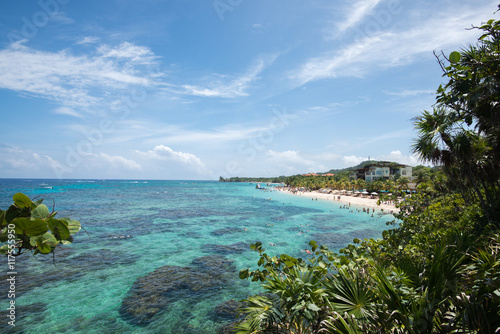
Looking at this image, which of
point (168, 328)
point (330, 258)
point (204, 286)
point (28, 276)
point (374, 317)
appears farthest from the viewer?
point (28, 276)

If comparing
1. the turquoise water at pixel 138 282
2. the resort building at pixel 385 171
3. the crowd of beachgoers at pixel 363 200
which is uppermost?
the resort building at pixel 385 171

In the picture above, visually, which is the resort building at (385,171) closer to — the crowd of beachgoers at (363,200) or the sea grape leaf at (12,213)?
the crowd of beachgoers at (363,200)

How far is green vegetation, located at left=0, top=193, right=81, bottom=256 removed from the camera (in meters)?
1.52

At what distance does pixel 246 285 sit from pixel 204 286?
223cm

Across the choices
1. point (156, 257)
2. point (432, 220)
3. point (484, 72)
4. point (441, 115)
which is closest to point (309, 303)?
point (484, 72)

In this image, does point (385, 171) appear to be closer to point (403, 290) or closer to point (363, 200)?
point (363, 200)

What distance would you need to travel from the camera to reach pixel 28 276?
1371 cm

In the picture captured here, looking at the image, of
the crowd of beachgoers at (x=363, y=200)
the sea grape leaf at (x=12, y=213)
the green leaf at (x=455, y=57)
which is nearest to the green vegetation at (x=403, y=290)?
the green leaf at (x=455, y=57)

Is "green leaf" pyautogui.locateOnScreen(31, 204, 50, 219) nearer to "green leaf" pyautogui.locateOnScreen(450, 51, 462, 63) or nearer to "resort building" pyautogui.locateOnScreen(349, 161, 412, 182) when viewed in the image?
"green leaf" pyautogui.locateOnScreen(450, 51, 462, 63)

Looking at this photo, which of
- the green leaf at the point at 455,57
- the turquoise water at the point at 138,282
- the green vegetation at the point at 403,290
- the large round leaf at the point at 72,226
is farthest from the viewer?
the turquoise water at the point at 138,282

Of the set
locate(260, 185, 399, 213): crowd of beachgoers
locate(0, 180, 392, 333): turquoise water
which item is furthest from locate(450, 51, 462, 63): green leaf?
locate(260, 185, 399, 213): crowd of beachgoers

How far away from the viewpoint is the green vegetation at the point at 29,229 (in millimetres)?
1521

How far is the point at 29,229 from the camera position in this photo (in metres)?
1.54

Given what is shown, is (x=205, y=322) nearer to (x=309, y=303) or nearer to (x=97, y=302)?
(x=97, y=302)
